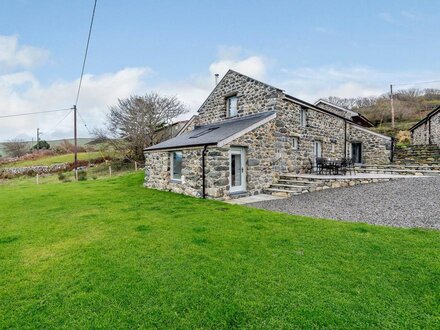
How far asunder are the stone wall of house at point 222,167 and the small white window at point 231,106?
340 centimetres

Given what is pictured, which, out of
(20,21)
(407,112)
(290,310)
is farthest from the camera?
Result: (407,112)

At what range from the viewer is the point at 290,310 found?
2.85m

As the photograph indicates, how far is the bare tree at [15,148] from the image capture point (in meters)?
40.1

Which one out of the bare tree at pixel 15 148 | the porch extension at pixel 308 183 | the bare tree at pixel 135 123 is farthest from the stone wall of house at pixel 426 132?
the bare tree at pixel 15 148

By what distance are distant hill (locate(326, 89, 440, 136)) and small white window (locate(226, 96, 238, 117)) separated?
22.4 metres

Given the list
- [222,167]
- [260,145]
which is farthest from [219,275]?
[260,145]

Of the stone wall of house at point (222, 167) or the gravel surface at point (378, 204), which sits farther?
the stone wall of house at point (222, 167)

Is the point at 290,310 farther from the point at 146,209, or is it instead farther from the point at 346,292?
the point at 146,209

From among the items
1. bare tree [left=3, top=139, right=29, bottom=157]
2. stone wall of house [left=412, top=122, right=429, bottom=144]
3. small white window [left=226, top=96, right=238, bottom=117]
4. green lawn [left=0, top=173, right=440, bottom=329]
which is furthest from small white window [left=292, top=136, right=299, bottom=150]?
bare tree [left=3, top=139, right=29, bottom=157]

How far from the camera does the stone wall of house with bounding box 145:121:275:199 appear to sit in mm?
10289

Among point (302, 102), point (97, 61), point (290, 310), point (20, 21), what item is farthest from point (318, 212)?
point (20, 21)

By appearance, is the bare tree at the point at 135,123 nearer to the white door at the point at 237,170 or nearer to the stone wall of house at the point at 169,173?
the stone wall of house at the point at 169,173

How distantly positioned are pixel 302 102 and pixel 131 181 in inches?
490

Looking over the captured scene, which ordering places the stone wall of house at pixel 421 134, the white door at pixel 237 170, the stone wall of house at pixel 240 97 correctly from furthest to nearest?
the stone wall of house at pixel 421 134 → the stone wall of house at pixel 240 97 → the white door at pixel 237 170
